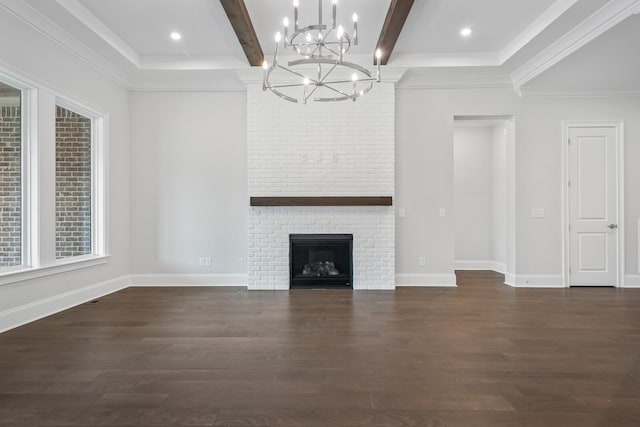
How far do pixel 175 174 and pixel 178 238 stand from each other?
94cm

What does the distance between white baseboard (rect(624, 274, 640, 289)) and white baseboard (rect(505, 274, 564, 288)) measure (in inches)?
35.0

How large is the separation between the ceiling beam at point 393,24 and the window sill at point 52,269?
14.2ft

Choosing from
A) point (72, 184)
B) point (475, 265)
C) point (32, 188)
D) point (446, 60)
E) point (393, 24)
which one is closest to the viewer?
point (32, 188)

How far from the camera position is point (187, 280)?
5133 mm

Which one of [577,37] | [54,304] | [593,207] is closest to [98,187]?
[54,304]

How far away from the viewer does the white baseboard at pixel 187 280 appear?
5.13m

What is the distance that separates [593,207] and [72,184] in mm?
6939

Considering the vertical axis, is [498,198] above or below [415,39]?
below

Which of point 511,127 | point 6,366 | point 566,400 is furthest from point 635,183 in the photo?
point 6,366

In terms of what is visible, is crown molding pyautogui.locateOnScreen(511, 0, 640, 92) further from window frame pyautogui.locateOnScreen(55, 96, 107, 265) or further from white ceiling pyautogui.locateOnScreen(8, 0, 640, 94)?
window frame pyautogui.locateOnScreen(55, 96, 107, 265)

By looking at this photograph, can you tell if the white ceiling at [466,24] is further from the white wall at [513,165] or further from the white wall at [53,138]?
the white wall at [53,138]

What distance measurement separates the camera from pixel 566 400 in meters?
2.00

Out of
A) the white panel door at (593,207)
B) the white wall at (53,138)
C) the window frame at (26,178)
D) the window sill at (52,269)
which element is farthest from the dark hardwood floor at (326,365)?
the white panel door at (593,207)

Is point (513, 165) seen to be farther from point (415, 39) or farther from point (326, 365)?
point (326, 365)
